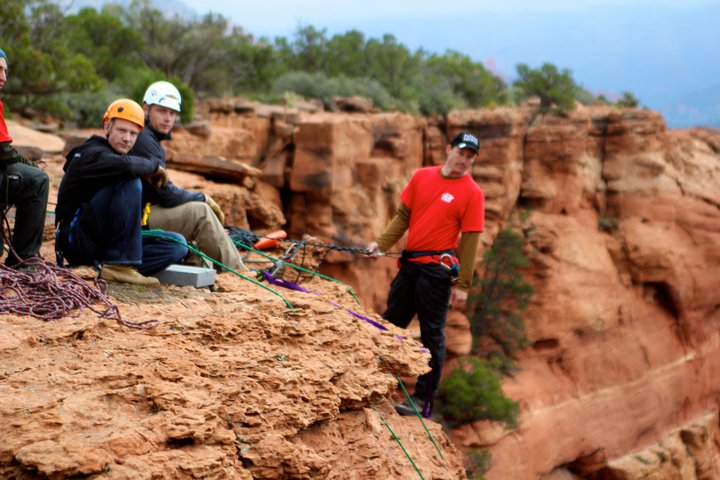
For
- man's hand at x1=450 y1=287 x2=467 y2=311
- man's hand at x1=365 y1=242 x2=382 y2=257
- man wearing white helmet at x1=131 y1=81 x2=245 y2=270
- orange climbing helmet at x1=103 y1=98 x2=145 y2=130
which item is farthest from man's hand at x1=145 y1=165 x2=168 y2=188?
man's hand at x1=450 y1=287 x2=467 y2=311

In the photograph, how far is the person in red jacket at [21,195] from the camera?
186 inches

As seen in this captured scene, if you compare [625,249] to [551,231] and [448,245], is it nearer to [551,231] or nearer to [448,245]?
[551,231]

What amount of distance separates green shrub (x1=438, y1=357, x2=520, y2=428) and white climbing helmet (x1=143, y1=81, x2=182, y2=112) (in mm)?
9816

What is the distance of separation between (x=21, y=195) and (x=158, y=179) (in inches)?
38.0

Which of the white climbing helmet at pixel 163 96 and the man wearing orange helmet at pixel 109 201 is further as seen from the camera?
the white climbing helmet at pixel 163 96

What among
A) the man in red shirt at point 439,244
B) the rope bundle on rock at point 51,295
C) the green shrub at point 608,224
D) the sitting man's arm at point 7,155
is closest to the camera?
the rope bundle on rock at point 51,295

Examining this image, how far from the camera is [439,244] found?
5.91 metres

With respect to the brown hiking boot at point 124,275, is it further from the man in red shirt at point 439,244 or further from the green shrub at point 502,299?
the green shrub at point 502,299

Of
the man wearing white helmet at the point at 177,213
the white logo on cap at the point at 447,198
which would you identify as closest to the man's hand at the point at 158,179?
the man wearing white helmet at the point at 177,213

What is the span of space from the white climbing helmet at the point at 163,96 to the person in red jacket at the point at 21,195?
1.15m

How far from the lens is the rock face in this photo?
3184mm

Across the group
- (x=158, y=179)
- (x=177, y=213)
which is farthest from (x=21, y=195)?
→ (x=177, y=213)

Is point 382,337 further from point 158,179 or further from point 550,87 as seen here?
point 550,87

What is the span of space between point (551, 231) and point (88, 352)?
1508 centimetres
